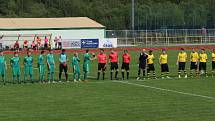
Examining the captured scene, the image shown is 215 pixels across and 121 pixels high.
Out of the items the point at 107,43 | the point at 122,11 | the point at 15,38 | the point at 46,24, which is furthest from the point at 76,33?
the point at 122,11

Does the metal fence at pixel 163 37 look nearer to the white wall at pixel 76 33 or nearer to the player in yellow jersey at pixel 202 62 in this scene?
the white wall at pixel 76 33

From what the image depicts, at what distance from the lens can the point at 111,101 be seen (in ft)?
72.1

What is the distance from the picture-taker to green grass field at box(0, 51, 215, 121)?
18.5 metres

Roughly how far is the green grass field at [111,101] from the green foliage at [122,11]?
205ft

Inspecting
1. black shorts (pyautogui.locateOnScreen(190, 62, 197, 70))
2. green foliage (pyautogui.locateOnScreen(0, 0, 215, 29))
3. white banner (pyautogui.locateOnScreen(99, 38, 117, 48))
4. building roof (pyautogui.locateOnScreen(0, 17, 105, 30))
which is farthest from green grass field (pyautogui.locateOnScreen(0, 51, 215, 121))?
green foliage (pyautogui.locateOnScreen(0, 0, 215, 29))

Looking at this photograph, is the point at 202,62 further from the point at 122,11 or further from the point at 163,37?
the point at 122,11

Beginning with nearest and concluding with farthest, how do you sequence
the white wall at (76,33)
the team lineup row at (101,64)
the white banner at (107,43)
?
the team lineup row at (101,64) < the white banner at (107,43) < the white wall at (76,33)

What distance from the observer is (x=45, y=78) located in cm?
3253

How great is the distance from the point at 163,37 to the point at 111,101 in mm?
55817

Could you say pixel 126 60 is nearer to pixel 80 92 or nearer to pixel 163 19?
pixel 80 92

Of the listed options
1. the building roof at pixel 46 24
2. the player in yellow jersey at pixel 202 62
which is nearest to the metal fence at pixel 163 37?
the building roof at pixel 46 24

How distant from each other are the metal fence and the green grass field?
45233 millimetres

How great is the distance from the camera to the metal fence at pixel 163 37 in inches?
2980

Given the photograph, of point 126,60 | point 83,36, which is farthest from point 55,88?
point 83,36
